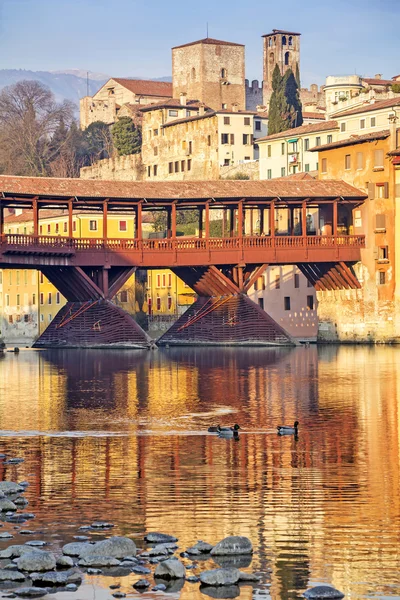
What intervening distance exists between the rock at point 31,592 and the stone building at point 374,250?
63678 millimetres

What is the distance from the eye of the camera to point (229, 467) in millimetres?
28562

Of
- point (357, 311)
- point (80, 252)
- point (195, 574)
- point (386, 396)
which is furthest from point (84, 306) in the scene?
point (195, 574)

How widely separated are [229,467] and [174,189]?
54.7m

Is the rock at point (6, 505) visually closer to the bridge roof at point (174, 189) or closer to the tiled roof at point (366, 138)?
the bridge roof at point (174, 189)

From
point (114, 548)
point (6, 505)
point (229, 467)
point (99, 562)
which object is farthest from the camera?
point (229, 467)

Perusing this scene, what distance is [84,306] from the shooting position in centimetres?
7838

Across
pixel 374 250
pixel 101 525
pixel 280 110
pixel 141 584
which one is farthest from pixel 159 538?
pixel 280 110

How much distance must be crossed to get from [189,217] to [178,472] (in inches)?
3556

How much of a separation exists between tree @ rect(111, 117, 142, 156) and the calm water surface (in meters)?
95.3

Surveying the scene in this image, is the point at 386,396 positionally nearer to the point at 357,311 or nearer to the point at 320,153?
the point at 357,311

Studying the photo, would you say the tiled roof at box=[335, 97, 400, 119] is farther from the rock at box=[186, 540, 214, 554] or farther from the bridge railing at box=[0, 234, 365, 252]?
the rock at box=[186, 540, 214, 554]

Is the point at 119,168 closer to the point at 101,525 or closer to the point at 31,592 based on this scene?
the point at 101,525

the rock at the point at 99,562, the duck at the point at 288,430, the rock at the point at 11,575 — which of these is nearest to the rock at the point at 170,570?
the rock at the point at 99,562

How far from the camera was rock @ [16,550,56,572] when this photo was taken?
19.0 m
